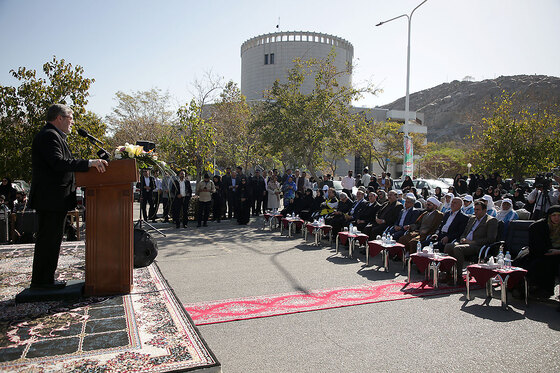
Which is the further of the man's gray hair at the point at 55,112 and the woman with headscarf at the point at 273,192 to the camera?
the woman with headscarf at the point at 273,192

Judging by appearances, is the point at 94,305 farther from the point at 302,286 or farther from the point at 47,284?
the point at 302,286

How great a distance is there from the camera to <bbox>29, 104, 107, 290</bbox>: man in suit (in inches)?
170

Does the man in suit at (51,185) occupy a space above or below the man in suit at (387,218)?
above

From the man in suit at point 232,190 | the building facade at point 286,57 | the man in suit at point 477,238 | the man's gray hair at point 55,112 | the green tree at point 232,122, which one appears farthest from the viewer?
the building facade at point 286,57

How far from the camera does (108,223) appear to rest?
4.64m

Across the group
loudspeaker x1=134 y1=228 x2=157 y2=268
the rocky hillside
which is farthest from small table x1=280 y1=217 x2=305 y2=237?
the rocky hillside

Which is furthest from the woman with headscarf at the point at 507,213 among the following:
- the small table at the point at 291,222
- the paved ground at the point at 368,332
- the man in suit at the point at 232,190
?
the man in suit at the point at 232,190

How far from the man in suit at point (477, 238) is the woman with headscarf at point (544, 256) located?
103 centimetres

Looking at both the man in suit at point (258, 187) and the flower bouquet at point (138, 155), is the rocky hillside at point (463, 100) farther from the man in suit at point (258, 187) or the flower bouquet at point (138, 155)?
the flower bouquet at point (138, 155)

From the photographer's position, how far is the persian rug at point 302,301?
18.3 feet

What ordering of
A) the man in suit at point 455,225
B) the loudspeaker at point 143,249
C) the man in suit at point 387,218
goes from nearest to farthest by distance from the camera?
the loudspeaker at point 143,249 → the man in suit at point 455,225 → the man in suit at point 387,218

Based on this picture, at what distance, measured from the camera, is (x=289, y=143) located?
784 inches

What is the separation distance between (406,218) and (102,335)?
7.95 metres

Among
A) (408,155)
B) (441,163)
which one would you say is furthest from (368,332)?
(441,163)
